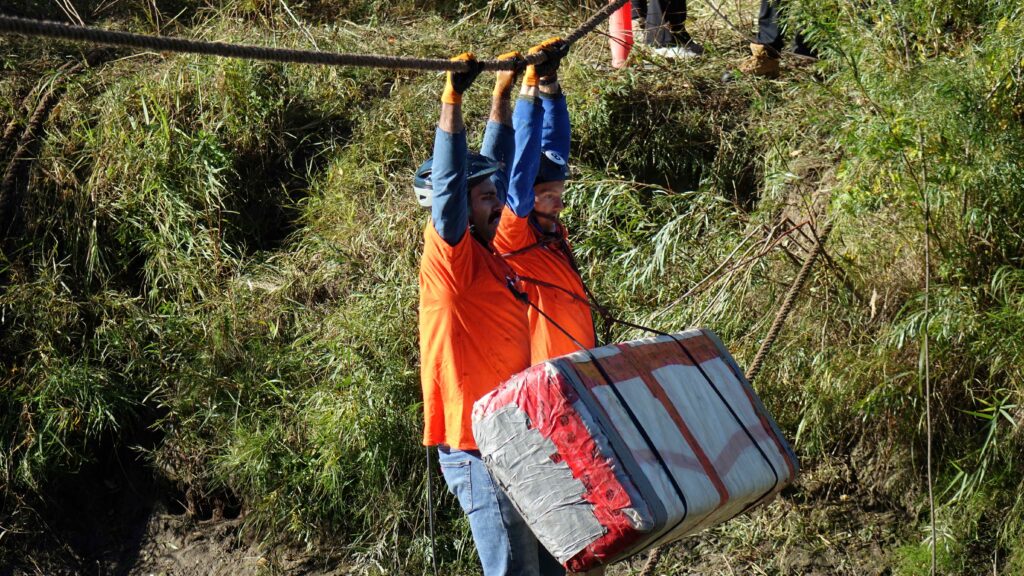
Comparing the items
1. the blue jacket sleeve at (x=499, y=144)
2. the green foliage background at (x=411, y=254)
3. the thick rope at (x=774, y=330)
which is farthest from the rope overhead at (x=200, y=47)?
the green foliage background at (x=411, y=254)

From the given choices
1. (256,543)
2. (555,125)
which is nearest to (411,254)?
(256,543)

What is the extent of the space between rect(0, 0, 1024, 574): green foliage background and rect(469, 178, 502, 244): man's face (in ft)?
5.59

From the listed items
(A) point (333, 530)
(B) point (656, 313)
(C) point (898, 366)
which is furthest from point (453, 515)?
(C) point (898, 366)

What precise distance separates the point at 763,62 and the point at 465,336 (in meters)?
3.47

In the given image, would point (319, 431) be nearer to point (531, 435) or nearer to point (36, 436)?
point (36, 436)

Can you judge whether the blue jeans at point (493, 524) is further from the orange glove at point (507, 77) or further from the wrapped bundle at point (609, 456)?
the orange glove at point (507, 77)

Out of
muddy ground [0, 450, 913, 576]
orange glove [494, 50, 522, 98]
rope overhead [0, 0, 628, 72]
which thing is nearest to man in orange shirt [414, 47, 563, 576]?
rope overhead [0, 0, 628, 72]

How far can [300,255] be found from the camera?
625cm

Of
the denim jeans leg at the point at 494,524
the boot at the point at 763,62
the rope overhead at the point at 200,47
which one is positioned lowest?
the denim jeans leg at the point at 494,524

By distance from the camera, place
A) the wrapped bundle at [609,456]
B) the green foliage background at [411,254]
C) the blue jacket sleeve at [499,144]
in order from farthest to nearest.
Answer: the green foliage background at [411,254] < the blue jacket sleeve at [499,144] < the wrapped bundle at [609,456]

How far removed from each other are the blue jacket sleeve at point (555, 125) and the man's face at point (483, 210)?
65 cm

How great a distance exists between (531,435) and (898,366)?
231 cm

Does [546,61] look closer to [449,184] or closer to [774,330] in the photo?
[449,184]

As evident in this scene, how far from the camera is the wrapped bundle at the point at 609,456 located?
2666 mm
